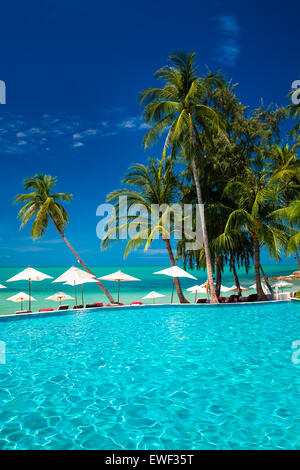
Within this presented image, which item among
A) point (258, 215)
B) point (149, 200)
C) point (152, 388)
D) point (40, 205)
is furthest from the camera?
point (40, 205)

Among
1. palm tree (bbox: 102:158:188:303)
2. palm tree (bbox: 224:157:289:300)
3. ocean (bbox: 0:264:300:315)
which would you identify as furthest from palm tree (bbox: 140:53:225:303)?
ocean (bbox: 0:264:300:315)

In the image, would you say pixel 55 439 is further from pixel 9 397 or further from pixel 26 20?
pixel 26 20

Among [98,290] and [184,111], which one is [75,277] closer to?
[184,111]

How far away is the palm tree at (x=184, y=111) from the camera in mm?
14922

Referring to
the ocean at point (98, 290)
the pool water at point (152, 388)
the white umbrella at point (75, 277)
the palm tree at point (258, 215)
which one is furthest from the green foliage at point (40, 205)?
the ocean at point (98, 290)

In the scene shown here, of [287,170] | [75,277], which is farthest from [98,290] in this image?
[287,170]

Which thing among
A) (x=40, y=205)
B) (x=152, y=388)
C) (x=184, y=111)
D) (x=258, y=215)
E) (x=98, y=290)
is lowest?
(x=98, y=290)

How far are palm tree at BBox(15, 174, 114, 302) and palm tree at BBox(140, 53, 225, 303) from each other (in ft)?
22.7

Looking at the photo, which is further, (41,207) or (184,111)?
(41,207)

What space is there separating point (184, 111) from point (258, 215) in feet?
21.0

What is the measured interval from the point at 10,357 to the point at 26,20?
3650cm

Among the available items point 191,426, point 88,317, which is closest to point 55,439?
point 191,426

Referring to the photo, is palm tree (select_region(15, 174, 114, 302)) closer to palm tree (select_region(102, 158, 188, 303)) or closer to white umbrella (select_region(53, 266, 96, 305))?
palm tree (select_region(102, 158, 188, 303))

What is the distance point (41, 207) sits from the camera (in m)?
18.5
